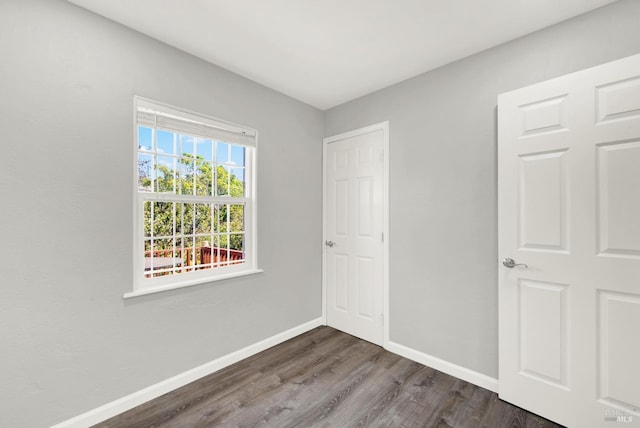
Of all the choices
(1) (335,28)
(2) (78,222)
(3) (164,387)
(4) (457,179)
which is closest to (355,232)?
(4) (457,179)

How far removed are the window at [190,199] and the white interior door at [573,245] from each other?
2.11m

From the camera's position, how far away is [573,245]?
1614mm

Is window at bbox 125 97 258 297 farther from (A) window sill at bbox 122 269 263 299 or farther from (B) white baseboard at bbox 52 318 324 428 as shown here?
(B) white baseboard at bbox 52 318 324 428

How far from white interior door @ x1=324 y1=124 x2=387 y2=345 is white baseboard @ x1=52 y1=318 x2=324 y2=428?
73 centimetres

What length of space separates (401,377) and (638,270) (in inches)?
64.9

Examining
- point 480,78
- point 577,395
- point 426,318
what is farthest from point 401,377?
point 480,78

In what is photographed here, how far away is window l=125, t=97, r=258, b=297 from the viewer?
1953 mm

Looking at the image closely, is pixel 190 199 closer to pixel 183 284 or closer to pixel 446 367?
pixel 183 284

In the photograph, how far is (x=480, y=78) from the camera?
2066 millimetres

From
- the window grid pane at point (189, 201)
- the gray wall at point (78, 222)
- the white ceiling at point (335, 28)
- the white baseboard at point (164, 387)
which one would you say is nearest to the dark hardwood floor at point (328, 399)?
the white baseboard at point (164, 387)

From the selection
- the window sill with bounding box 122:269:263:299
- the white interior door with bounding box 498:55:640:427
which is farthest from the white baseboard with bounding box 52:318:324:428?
the white interior door with bounding box 498:55:640:427

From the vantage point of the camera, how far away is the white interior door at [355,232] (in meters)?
2.72

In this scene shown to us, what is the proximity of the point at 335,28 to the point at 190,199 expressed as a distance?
5.55 feet

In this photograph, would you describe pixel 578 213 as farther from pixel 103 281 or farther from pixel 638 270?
pixel 103 281
